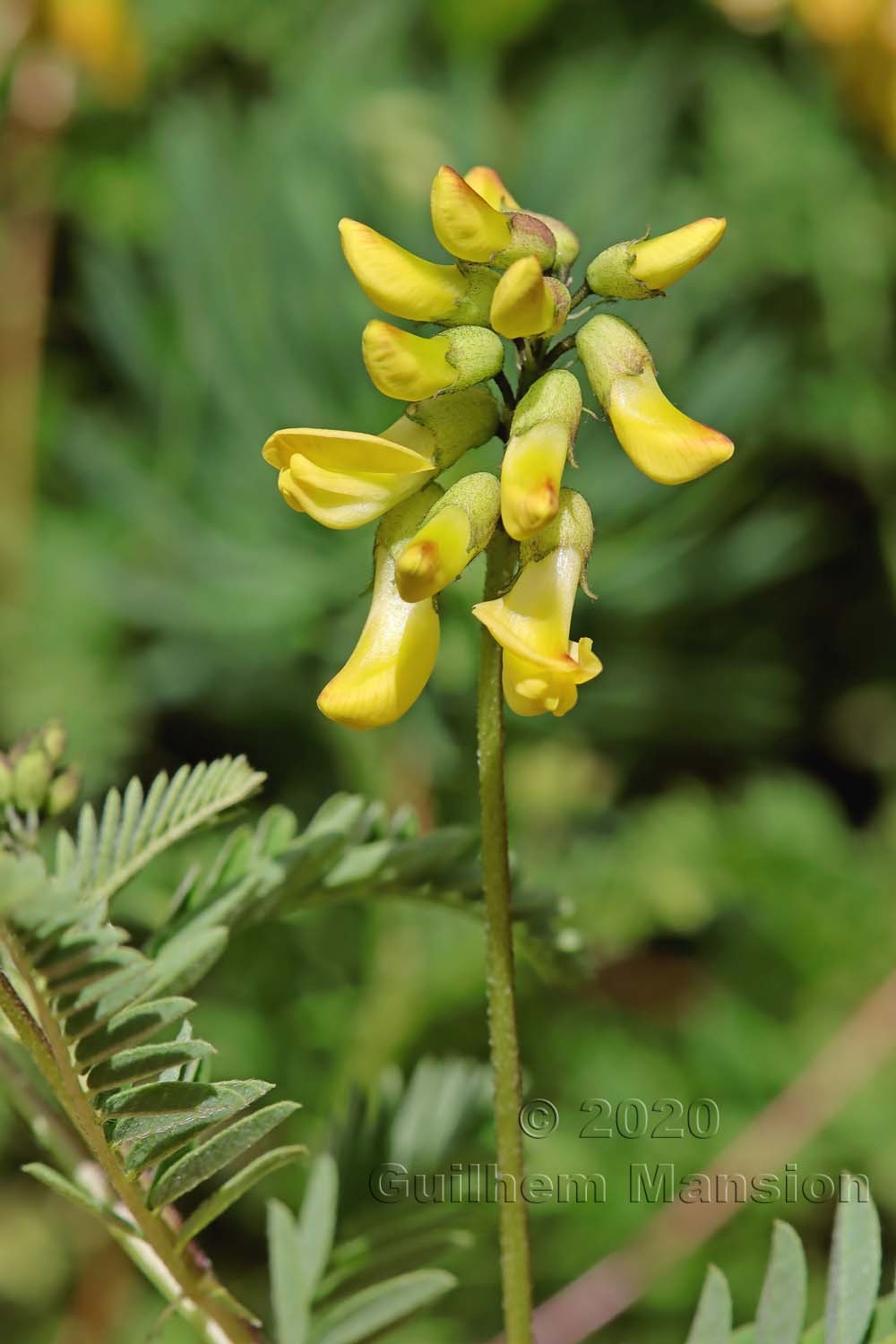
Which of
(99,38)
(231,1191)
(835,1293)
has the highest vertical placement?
(99,38)

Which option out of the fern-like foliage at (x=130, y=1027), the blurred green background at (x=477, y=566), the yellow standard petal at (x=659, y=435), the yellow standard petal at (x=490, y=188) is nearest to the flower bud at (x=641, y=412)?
the yellow standard petal at (x=659, y=435)

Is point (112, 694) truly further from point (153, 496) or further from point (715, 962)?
point (715, 962)

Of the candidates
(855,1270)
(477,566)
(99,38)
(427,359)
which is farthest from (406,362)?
(99,38)

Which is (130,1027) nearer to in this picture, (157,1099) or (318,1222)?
(157,1099)

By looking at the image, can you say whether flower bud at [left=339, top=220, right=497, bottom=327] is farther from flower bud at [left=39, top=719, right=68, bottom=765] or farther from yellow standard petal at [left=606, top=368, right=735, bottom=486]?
flower bud at [left=39, top=719, right=68, bottom=765]

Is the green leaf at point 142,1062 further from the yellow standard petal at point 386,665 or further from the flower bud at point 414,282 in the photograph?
the flower bud at point 414,282

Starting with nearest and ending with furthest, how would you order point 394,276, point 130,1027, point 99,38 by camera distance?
point 130,1027 → point 394,276 → point 99,38

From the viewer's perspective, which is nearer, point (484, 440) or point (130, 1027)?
point (130, 1027)

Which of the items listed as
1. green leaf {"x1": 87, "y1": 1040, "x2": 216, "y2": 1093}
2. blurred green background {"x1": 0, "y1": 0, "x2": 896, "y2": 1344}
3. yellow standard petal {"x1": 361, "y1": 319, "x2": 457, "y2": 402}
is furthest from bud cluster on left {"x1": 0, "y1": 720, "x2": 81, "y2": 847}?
blurred green background {"x1": 0, "y1": 0, "x2": 896, "y2": 1344}
